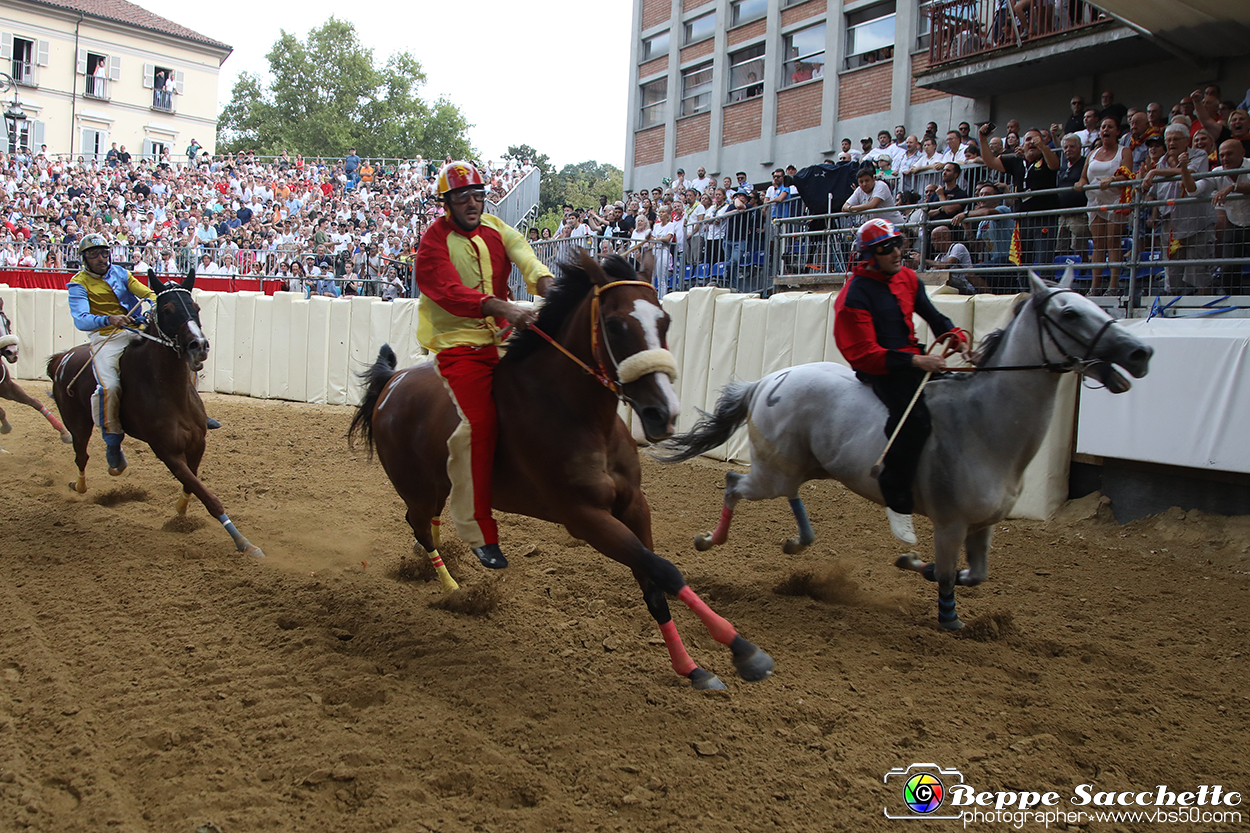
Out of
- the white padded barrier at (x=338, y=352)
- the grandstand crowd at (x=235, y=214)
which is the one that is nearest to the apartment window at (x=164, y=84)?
the grandstand crowd at (x=235, y=214)

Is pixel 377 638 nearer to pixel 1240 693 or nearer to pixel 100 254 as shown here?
pixel 1240 693

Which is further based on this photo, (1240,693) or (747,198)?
(747,198)

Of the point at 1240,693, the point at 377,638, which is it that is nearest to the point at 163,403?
the point at 377,638

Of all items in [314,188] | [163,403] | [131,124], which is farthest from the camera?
[131,124]

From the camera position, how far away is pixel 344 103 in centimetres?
6681

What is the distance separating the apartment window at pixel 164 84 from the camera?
5388 cm

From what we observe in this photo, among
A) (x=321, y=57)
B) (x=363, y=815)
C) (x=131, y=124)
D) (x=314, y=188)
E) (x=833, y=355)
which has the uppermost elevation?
(x=321, y=57)

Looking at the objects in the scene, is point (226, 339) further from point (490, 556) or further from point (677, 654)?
point (677, 654)

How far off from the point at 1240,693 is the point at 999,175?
26.5 ft

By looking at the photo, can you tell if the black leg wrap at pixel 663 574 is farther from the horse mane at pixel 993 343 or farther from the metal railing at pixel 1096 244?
the metal railing at pixel 1096 244

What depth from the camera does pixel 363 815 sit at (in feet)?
10.3

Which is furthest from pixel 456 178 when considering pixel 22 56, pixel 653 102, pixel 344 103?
pixel 344 103

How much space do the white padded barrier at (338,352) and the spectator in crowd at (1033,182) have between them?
1080cm

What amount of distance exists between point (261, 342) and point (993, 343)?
48.3 feet
